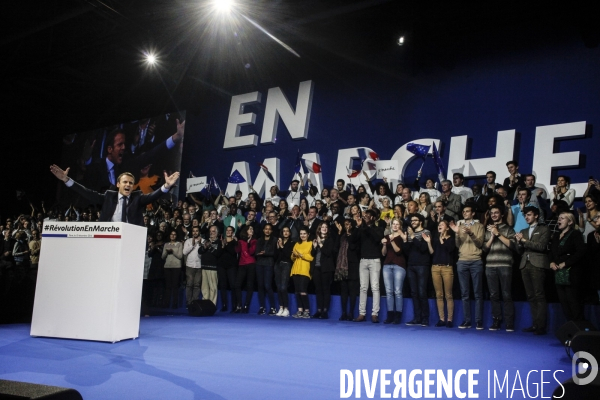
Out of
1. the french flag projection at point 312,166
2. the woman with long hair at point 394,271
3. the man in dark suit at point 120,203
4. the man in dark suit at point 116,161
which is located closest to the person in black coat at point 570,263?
the woman with long hair at point 394,271

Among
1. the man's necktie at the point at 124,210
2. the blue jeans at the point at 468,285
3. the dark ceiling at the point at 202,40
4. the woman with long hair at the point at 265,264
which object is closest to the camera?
the man's necktie at the point at 124,210

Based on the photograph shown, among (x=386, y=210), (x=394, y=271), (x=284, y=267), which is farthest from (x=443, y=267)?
(x=284, y=267)

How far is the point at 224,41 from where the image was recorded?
11898mm

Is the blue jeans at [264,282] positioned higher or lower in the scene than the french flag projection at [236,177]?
lower

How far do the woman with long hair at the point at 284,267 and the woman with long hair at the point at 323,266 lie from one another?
0.52 metres

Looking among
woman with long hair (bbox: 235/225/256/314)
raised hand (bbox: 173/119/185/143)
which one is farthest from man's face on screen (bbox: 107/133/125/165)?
woman with long hair (bbox: 235/225/256/314)

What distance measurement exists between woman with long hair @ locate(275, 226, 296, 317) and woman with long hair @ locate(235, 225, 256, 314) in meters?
0.57

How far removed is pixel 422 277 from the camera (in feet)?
24.1

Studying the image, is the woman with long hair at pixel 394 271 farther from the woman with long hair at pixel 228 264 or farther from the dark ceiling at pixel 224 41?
the dark ceiling at pixel 224 41

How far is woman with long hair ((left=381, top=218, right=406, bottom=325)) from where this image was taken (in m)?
7.50

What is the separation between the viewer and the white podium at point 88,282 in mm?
4340

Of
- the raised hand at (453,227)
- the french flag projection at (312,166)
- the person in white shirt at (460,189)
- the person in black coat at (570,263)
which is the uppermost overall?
the french flag projection at (312,166)

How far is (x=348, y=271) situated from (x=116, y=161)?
10.2 metres

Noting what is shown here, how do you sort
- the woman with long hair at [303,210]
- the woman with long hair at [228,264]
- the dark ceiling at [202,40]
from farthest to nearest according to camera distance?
1. the dark ceiling at [202,40]
2. the woman with long hair at [303,210]
3. the woman with long hair at [228,264]
